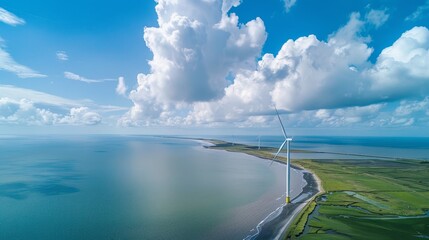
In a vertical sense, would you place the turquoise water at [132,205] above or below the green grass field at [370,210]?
below

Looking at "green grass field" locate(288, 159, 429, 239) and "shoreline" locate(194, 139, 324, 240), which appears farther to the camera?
"green grass field" locate(288, 159, 429, 239)

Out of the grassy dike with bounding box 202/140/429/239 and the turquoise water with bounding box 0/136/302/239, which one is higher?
the grassy dike with bounding box 202/140/429/239

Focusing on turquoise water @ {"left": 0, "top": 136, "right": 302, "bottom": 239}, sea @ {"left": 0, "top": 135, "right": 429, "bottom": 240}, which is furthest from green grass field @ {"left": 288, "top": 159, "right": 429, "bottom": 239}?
turquoise water @ {"left": 0, "top": 136, "right": 302, "bottom": 239}

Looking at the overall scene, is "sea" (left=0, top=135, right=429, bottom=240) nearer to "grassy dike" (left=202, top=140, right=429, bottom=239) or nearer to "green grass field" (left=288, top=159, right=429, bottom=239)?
"grassy dike" (left=202, top=140, right=429, bottom=239)

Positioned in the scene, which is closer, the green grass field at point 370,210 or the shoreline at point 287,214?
the shoreline at point 287,214

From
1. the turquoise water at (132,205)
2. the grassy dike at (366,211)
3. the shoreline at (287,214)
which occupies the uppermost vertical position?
the grassy dike at (366,211)

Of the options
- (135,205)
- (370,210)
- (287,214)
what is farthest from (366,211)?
(135,205)

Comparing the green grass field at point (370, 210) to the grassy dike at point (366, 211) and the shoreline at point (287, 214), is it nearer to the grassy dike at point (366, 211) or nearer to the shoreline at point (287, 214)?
the grassy dike at point (366, 211)

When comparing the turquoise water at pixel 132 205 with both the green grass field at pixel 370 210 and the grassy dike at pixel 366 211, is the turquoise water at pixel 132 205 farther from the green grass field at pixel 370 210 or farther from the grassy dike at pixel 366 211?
the green grass field at pixel 370 210

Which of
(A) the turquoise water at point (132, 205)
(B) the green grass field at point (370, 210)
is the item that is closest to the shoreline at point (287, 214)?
(B) the green grass field at point (370, 210)

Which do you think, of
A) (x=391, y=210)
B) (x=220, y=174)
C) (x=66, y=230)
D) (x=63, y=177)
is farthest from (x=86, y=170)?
(x=391, y=210)

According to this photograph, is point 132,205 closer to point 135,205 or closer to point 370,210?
point 135,205

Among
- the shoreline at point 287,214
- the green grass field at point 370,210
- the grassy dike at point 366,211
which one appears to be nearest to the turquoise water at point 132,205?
the shoreline at point 287,214
